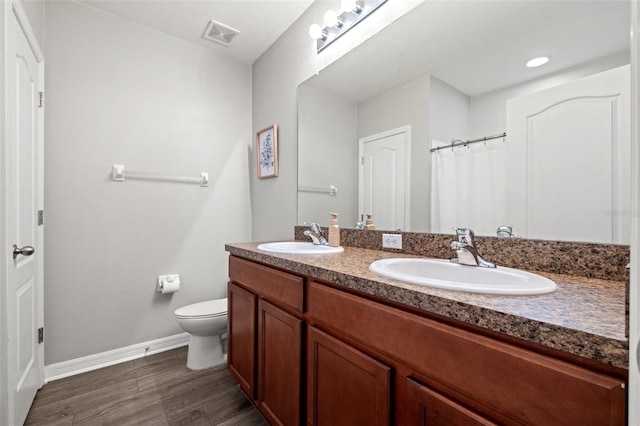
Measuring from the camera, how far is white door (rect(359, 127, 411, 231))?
4.61 ft

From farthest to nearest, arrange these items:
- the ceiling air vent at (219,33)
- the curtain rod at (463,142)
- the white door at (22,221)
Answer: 1. the ceiling air vent at (219,33)
2. the white door at (22,221)
3. the curtain rod at (463,142)

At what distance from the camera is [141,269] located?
6.99 feet

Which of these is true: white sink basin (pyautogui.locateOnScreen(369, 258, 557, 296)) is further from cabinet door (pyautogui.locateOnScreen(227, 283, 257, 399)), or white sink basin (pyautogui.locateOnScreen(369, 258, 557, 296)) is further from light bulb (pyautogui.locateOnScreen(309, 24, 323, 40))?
light bulb (pyautogui.locateOnScreen(309, 24, 323, 40))

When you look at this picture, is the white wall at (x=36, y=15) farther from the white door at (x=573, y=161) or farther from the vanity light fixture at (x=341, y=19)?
the white door at (x=573, y=161)

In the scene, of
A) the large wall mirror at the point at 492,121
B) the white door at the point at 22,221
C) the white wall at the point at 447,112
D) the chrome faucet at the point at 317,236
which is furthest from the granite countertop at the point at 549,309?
the white door at the point at 22,221

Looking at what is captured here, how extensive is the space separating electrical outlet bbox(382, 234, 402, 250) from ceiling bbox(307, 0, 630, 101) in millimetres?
704

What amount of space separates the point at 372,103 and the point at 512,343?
53.0 inches

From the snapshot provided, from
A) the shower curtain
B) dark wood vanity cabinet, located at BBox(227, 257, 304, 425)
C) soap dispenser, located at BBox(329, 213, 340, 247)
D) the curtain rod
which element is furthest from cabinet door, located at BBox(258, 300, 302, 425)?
the curtain rod

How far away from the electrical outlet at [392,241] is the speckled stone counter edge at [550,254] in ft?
0.44

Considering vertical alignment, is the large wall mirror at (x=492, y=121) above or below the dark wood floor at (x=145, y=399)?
above

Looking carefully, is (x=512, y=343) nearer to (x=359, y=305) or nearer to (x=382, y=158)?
(x=359, y=305)

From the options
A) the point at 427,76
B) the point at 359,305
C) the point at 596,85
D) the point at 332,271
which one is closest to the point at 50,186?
the point at 332,271

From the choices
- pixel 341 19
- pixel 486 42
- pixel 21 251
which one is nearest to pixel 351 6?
pixel 341 19

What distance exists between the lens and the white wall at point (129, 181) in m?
1.85
